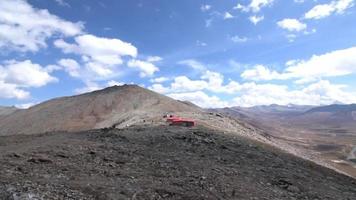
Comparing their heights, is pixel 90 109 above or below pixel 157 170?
above

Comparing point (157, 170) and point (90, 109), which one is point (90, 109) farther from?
point (157, 170)

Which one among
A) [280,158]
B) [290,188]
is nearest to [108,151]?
[290,188]

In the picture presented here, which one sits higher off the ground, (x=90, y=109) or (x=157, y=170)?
(x=90, y=109)

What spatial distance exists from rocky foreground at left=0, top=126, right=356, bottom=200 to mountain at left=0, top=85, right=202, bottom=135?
158ft

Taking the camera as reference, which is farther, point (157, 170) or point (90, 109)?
point (90, 109)

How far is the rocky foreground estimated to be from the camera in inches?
664

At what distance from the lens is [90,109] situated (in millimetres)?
91688

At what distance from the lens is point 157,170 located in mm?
21141

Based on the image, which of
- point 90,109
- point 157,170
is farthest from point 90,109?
point 157,170

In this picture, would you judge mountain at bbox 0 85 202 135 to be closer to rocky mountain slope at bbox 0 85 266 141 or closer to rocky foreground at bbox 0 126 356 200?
rocky mountain slope at bbox 0 85 266 141

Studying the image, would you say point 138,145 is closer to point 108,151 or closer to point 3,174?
point 108,151

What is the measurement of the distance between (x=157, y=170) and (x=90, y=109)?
238 ft

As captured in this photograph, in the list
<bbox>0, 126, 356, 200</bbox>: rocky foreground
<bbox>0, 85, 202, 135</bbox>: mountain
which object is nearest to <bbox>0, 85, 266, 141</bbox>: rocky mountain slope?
<bbox>0, 85, 202, 135</bbox>: mountain

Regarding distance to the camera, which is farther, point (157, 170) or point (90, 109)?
point (90, 109)
